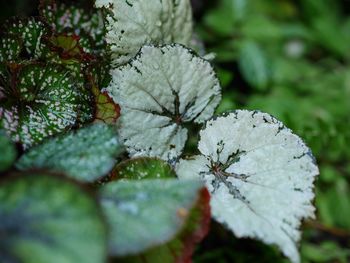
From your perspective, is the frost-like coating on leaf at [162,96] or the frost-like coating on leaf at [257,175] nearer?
the frost-like coating on leaf at [257,175]

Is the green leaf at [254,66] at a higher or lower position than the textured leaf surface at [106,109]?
higher

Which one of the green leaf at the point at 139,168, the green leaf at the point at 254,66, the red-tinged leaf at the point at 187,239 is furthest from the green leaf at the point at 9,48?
the green leaf at the point at 254,66

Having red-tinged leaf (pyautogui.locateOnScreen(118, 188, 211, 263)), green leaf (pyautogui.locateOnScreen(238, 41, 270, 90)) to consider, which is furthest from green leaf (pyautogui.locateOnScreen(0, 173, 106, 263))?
green leaf (pyautogui.locateOnScreen(238, 41, 270, 90))

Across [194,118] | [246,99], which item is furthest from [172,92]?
[246,99]

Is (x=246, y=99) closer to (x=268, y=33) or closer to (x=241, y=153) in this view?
(x=268, y=33)

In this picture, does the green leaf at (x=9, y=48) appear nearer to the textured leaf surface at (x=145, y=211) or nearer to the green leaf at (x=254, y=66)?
the textured leaf surface at (x=145, y=211)

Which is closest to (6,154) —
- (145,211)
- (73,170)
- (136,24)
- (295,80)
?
(73,170)

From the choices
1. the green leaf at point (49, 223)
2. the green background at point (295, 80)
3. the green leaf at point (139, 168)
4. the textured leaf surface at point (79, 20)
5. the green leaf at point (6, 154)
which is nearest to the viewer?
the green leaf at point (49, 223)

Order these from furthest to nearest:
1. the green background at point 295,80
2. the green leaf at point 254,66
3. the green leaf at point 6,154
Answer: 1. the green leaf at point 254,66
2. the green background at point 295,80
3. the green leaf at point 6,154

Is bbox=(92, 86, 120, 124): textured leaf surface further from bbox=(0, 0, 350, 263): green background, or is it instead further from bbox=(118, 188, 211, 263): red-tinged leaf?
bbox=(0, 0, 350, 263): green background

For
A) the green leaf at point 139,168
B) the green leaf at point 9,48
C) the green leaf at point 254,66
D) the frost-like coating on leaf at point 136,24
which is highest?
the green leaf at point 254,66
